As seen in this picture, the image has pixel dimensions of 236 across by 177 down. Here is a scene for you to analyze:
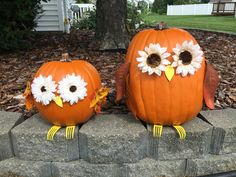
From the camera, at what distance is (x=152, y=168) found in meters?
1.94

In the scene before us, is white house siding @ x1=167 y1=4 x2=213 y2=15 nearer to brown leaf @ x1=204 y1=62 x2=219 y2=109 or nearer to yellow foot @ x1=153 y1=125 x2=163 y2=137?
brown leaf @ x1=204 y1=62 x2=219 y2=109

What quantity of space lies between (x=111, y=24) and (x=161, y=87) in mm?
2344

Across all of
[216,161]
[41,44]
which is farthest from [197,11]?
[216,161]

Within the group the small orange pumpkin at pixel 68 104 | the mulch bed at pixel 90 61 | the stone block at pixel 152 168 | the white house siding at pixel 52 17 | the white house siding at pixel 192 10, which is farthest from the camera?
the white house siding at pixel 192 10

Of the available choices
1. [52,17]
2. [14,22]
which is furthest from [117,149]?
[52,17]

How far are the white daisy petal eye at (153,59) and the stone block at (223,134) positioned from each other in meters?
0.55

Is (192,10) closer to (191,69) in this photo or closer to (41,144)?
(191,69)

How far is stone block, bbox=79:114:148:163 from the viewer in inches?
71.5

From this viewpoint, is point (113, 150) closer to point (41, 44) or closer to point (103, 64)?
point (103, 64)

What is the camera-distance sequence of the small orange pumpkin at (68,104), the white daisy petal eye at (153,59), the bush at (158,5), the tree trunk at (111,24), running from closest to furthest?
the white daisy petal eye at (153,59) < the small orange pumpkin at (68,104) < the tree trunk at (111,24) < the bush at (158,5)

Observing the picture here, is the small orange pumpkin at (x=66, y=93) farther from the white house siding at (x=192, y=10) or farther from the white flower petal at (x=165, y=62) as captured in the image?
the white house siding at (x=192, y=10)

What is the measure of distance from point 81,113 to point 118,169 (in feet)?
1.45

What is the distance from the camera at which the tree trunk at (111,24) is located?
3.89m

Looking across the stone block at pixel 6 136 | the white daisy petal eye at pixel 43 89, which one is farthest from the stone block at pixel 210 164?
the stone block at pixel 6 136
